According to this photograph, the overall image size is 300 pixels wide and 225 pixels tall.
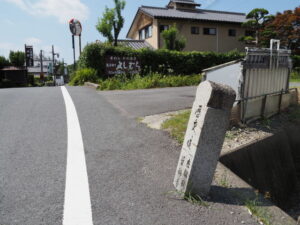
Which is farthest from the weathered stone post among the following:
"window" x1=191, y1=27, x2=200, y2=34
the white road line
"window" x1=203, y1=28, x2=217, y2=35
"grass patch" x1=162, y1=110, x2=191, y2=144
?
"window" x1=203, y1=28, x2=217, y2=35

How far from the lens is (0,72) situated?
28016 millimetres

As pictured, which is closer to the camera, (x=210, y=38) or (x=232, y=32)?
(x=210, y=38)

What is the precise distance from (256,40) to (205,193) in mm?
21230

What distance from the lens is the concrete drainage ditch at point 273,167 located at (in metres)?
4.18

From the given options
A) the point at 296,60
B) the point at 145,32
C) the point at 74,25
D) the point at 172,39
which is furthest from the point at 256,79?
the point at 145,32

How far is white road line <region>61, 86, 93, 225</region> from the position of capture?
2286 mm

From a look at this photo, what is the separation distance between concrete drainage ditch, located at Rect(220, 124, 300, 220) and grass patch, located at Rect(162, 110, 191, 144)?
94 centimetres

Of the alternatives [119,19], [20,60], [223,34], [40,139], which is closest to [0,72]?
[20,60]

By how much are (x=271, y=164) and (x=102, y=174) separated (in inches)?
137

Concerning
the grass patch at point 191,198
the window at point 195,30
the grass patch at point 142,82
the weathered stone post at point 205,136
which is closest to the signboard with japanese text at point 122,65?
the grass patch at point 142,82

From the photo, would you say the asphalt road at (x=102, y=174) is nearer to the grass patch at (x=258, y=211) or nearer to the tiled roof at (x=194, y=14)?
the grass patch at (x=258, y=211)

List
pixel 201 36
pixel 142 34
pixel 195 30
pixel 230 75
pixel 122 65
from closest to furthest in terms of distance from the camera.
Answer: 1. pixel 230 75
2. pixel 122 65
3. pixel 195 30
4. pixel 201 36
5. pixel 142 34

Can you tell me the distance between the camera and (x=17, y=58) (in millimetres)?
33000

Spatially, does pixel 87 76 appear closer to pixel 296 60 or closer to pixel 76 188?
pixel 76 188
